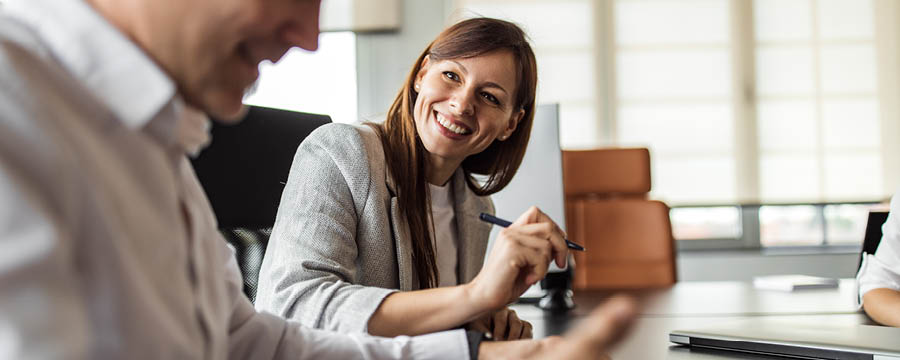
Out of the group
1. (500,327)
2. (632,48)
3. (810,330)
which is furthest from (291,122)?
(632,48)

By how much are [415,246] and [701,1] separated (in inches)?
135

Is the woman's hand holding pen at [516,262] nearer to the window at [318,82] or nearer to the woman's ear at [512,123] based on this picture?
the woman's ear at [512,123]

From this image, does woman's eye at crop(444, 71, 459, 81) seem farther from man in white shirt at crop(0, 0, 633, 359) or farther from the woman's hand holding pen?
man in white shirt at crop(0, 0, 633, 359)

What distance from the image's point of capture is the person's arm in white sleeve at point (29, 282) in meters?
0.40

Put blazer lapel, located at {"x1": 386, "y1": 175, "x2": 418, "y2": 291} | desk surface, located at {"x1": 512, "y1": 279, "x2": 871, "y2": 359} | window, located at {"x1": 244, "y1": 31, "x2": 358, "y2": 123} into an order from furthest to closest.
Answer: window, located at {"x1": 244, "y1": 31, "x2": 358, "y2": 123}, blazer lapel, located at {"x1": 386, "y1": 175, "x2": 418, "y2": 291}, desk surface, located at {"x1": 512, "y1": 279, "x2": 871, "y2": 359}

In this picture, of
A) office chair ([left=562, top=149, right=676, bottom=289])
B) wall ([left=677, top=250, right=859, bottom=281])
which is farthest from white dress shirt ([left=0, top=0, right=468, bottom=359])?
wall ([left=677, top=250, right=859, bottom=281])

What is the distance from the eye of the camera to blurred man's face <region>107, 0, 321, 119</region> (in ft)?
1.68

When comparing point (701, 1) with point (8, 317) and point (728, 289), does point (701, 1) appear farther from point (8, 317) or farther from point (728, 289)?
point (8, 317)

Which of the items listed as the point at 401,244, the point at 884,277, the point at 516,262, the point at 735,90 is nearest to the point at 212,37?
the point at 516,262

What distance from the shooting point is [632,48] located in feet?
14.3

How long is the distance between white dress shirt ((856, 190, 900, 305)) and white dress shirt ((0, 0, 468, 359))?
58.1 inches

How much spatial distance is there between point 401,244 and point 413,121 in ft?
0.92

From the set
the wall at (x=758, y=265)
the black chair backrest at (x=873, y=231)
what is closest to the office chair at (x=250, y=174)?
the black chair backrest at (x=873, y=231)

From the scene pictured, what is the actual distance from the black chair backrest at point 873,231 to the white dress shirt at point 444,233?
1.09 m
